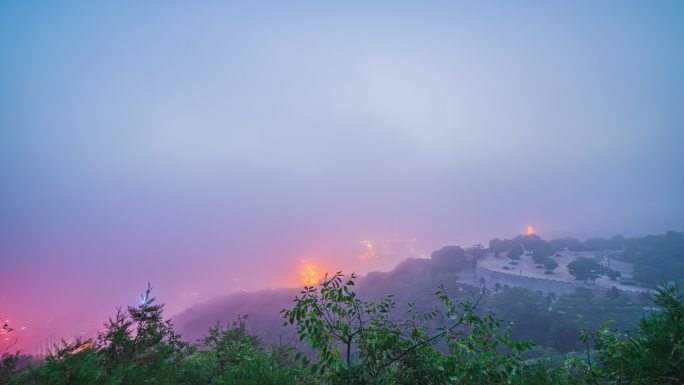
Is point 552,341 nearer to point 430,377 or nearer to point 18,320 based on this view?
point 430,377

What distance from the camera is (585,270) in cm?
5838

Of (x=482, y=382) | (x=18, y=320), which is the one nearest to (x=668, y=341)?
(x=482, y=382)

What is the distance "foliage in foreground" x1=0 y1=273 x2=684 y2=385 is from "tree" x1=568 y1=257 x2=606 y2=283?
213 ft

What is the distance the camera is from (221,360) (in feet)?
31.1

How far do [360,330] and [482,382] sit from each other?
87.8 inches

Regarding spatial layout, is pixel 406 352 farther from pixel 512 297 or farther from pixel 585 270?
pixel 585 270

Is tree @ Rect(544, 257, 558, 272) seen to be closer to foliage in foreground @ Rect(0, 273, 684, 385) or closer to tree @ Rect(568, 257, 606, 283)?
tree @ Rect(568, 257, 606, 283)

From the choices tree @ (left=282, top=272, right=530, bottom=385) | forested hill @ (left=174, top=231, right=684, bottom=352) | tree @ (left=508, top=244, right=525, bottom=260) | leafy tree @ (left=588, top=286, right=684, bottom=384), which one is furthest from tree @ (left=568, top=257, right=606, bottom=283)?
tree @ (left=282, top=272, right=530, bottom=385)

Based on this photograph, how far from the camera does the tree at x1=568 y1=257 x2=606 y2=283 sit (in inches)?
2274

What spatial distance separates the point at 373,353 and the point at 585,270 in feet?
241

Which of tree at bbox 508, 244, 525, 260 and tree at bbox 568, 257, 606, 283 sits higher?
tree at bbox 508, 244, 525, 260

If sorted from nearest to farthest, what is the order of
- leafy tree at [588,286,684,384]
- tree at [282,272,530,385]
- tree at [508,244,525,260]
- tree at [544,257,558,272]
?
tree at [282,272,530,385] → leafy tree at [588,286,684,384] → tree at [544,257,558,272] → tree at [508,244,525,260]

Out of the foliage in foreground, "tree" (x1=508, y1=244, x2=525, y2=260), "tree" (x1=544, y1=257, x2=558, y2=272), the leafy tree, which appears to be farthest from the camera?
"tree" (x1=508, y1=244, x2=525, y2=260)

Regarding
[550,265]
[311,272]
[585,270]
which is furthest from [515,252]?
[311,272]
